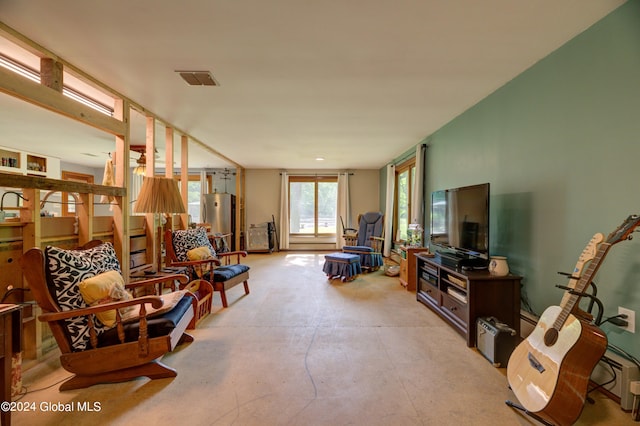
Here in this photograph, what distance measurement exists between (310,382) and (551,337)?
1442 mm

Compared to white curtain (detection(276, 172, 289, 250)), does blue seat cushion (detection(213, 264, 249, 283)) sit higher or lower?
lower

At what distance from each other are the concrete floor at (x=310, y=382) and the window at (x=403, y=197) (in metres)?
3.04

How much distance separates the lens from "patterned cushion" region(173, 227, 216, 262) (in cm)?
324

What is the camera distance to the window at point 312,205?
7734 mm

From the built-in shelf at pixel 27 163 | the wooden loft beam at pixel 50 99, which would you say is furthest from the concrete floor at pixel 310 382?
the built-in shelf at pixel 27 163

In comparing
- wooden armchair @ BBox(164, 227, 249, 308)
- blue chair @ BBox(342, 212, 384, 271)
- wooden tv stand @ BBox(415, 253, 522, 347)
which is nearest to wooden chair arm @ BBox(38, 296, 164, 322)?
wooden armchair @ BBox(164, 227, 249, 308)

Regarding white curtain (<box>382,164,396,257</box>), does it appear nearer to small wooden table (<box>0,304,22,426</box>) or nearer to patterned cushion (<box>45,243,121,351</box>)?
patterned cushion (<box>45,243,121,351</box>)

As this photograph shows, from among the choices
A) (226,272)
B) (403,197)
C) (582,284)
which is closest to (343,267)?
(226,272)

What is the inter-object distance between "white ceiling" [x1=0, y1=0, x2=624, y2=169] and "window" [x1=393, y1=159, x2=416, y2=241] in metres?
1.93

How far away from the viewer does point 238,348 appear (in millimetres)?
2273

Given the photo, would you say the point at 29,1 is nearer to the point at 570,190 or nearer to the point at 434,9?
the point at 434,9

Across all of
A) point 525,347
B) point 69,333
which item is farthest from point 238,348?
point 525,347

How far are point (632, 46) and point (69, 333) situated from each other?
12.4ft

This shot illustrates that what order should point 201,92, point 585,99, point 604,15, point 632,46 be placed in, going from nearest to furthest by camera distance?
point 632,46 < point 604,15 < point 585,99 < point 201,92
